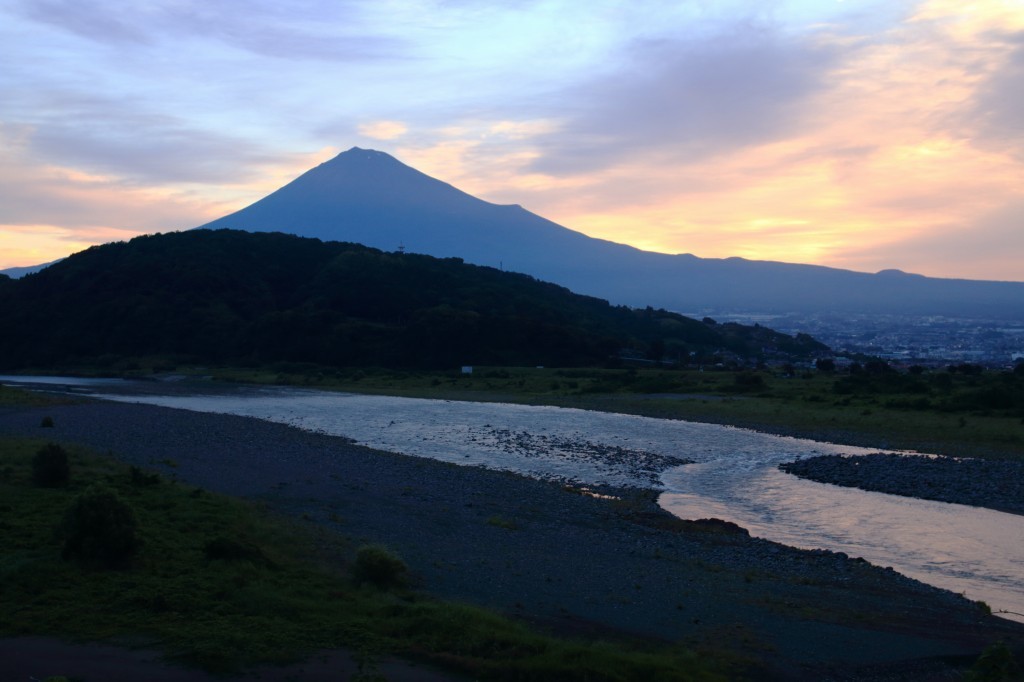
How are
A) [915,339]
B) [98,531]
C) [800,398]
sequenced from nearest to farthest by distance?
[98,531]
[800,398]
[915,339]

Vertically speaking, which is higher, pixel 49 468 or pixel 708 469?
pixel 49 468

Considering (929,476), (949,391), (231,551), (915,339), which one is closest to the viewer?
(231,551)

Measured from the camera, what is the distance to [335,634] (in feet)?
26.7

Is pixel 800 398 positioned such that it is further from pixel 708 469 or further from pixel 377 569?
pixel 377 569

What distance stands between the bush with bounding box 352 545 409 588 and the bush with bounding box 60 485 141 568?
2658 mm

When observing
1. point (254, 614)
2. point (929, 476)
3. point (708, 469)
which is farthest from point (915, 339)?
point (254, 614)

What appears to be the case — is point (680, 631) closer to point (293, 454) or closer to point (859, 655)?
point (859, 655)

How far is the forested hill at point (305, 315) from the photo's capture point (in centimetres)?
7950

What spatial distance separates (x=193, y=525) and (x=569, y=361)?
64081mm

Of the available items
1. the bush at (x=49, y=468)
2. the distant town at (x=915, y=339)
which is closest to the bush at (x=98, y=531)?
the bush at (x=49, y=468)

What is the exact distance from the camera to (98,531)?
382 inches

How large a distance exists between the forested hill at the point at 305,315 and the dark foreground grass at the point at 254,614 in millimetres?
64512

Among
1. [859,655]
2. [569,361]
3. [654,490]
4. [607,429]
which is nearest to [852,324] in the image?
[569,361]

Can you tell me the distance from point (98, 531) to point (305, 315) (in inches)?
3059
